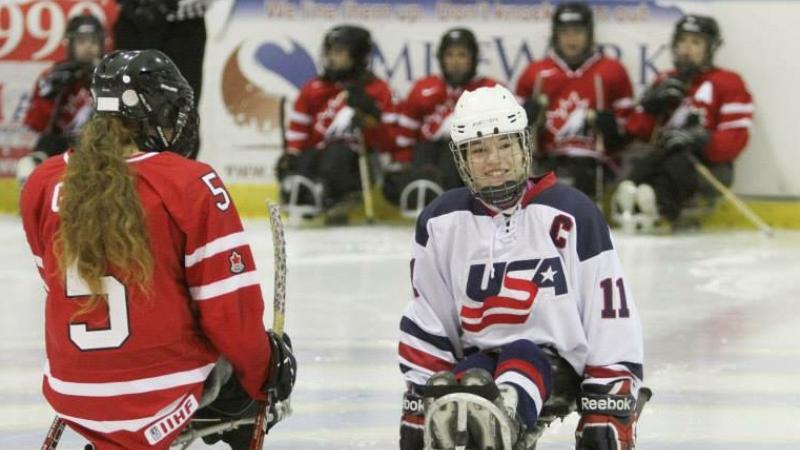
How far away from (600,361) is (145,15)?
3260 mm

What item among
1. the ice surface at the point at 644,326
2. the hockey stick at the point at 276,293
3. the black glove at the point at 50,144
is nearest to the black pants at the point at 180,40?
the ice surface at the point at 644,326

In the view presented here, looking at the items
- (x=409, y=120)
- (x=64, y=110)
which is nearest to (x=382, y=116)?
(x=409, y=120)

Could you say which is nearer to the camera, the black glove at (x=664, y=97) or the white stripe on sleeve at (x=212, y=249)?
the white stripe on sleeve at (x=212, y=249)

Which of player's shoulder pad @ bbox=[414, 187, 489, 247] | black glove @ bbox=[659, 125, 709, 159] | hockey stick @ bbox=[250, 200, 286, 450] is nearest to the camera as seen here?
hockey stick @ bbox=[250, 200, 286, 450]

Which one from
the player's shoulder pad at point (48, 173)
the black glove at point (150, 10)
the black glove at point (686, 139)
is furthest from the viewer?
the black glove at point (686, 139)

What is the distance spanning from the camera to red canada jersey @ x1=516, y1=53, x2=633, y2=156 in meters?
7.29

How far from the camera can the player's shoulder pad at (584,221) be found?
2766 millimetres

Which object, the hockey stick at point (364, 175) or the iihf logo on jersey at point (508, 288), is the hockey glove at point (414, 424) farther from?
the hockey stick at point (364, 175)

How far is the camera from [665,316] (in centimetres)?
504

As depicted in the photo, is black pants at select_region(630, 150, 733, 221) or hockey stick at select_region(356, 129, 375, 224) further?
hockey stick at select_region(356, 129, 375, 224)

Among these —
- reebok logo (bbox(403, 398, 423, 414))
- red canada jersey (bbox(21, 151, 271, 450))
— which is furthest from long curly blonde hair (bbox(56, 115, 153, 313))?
reebok logo (bbox(403, 398, 423, 414))

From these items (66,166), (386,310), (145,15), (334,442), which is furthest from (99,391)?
(145,15)

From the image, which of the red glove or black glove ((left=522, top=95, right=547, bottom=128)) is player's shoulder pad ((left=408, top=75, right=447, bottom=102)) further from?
the red glove

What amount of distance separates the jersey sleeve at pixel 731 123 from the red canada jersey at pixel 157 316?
480 cm
